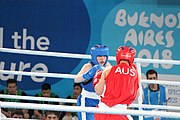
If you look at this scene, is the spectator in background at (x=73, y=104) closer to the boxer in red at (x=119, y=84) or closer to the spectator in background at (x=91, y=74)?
the spectator in background at (x=91, y=74)

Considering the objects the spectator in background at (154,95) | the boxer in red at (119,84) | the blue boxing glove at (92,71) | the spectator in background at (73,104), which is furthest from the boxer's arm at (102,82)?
the spectator in background at (73,104)

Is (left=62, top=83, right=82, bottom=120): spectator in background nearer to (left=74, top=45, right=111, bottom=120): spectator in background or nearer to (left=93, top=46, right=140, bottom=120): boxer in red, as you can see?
(left=74, top=45, right=111, bottom=120): spectator in background

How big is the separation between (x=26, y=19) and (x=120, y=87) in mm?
3392

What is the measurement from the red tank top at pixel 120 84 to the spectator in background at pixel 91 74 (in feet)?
1.09

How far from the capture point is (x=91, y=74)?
10.7ft

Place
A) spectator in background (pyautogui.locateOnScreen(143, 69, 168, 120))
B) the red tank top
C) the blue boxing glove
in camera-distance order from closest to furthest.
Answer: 1. the red tank top
2. the blue boxing glove
3. spectator in background (pyautogui.locateOnScreen(143, 69, 168, 120))

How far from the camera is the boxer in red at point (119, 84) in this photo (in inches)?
114

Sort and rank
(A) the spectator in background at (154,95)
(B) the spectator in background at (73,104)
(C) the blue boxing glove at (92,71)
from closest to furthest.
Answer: (C) the blue boxing glove at (92,71)
(A) the spectator in background at (154,95)
(B) the spectator in background at (73,104)

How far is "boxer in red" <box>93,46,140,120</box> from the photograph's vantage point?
9.52 feet

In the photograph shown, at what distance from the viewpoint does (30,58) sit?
610cm

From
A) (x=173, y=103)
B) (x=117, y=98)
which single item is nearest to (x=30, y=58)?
(x=173, y=103)

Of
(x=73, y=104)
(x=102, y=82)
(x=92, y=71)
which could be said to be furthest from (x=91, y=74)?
(x=73, y=104)

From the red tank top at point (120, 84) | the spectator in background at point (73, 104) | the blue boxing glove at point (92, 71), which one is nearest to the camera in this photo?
the red tank top at point (120, 84)

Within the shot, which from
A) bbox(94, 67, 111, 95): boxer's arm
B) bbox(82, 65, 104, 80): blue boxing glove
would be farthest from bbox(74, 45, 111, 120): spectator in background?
bbox(94, 67, 111, 95): boxer's arm
